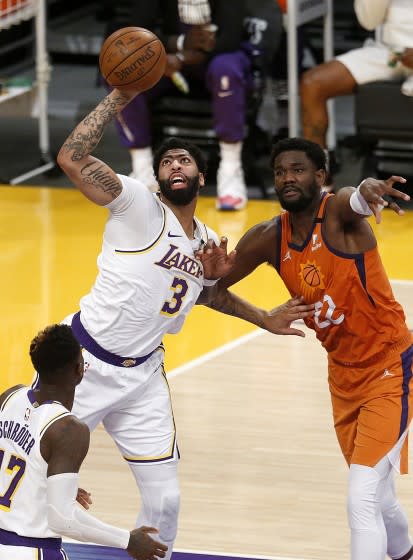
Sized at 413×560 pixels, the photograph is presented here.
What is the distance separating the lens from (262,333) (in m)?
8.34

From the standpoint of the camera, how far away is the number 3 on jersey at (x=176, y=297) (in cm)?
534

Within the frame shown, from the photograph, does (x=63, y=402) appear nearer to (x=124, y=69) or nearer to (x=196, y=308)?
(x=124, y=69)

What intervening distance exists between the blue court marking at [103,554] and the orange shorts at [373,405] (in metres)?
0.74

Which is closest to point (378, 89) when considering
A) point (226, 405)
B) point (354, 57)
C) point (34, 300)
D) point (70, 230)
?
point (354, 57)

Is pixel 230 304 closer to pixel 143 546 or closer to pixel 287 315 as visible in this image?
pixel 287 315

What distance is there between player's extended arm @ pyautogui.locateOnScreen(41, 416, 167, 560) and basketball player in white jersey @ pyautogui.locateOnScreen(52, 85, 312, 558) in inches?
43.0

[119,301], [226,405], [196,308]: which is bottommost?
[196,308]

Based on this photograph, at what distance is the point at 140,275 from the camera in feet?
17.4

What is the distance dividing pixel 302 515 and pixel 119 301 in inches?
54.6

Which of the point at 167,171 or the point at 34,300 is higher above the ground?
the point at 167,171

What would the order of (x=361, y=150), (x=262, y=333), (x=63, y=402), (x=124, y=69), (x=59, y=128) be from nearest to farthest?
1. (x=63, y=402)
2. (x=124, y=69)
3. (x=262, y=333)
4. (x=361, y=150)
5. (x=59, y=128)

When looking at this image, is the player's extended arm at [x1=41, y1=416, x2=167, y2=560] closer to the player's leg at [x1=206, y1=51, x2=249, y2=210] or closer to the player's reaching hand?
the player's reaching hand

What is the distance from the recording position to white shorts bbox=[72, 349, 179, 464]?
538cm

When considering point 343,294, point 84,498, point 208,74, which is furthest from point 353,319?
point 208,74
